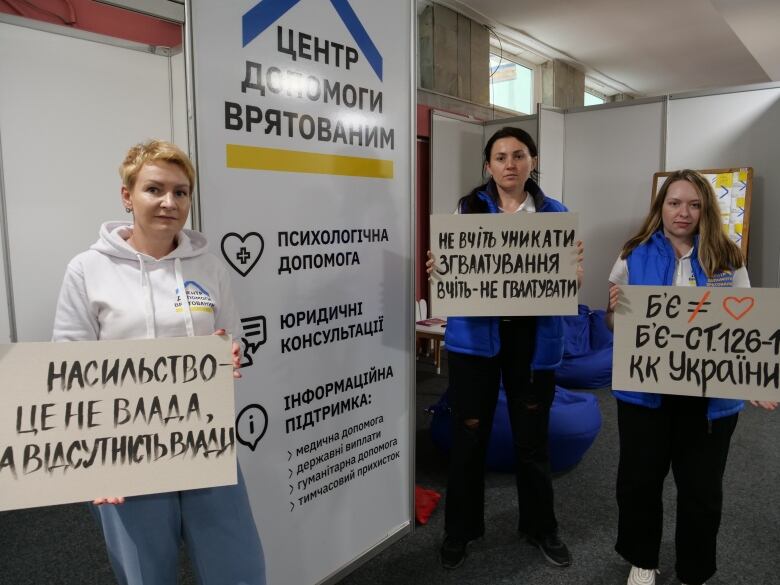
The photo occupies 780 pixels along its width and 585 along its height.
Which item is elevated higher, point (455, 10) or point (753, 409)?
point (455, 10)

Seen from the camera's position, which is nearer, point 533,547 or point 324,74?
point 324,74

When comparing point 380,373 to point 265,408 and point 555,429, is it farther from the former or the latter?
point 555,429

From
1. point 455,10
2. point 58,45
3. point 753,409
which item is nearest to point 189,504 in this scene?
point 58,45

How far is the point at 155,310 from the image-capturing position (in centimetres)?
124

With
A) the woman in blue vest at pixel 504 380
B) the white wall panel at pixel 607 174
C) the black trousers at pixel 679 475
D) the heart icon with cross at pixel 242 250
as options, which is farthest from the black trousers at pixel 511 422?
the white wall panel at pixel 607 174

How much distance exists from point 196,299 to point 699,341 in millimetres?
1409

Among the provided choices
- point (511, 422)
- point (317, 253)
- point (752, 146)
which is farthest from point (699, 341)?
point (752, 146)

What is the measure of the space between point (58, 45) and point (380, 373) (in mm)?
2441

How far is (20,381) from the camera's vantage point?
1.13m

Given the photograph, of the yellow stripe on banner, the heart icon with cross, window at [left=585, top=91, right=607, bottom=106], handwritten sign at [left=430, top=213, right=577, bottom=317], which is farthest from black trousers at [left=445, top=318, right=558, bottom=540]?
window at [left=585, top=91, right=607, bottom=106]

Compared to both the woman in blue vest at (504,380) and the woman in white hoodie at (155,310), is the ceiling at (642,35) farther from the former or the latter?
the woman in white hoodie at (155,310)

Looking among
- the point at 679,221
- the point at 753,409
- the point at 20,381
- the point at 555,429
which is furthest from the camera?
the point at 753,409

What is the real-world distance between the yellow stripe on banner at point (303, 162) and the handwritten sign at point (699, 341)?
0.91 m

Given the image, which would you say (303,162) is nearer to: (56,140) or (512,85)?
(56,140)
